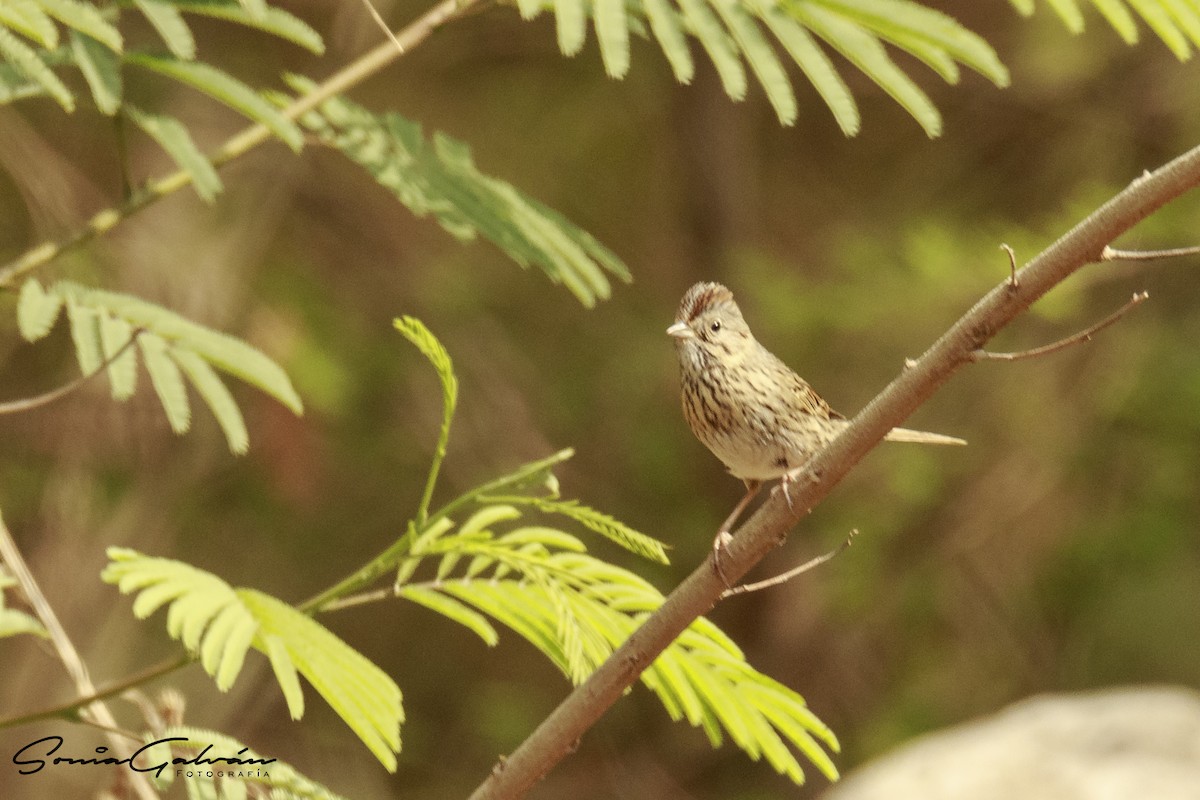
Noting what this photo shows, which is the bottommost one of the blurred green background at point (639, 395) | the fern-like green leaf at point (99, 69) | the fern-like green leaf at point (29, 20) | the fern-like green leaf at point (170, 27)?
the blurred green background at point (639, 395)

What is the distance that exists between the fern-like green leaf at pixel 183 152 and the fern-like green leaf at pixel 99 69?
0.09 meters

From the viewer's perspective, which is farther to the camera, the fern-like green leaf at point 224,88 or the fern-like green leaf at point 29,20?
the fern-like green leaf at point 224,88

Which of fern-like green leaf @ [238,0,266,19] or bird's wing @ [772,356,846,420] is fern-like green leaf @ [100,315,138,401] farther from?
bird's wing @ [772,356,846,420]

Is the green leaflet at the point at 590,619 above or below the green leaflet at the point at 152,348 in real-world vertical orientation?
below

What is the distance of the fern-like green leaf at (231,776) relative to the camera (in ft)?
5.21

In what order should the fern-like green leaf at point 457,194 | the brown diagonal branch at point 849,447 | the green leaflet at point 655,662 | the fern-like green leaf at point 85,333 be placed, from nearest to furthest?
the brown diagonal branch at point 849,447, the green leaflet at point 655,662, the fern-like green leaf at point 85,333, the fern-like green leaf at point 457,194

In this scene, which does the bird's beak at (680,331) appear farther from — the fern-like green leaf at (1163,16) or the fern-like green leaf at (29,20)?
the fern-like green leaf at (29,20)

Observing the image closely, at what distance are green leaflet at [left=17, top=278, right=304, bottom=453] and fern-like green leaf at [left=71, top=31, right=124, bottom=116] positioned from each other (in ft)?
0.87

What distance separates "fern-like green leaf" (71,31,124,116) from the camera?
1.73 metres

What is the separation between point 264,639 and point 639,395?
12.7ft

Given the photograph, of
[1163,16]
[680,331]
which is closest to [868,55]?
[1163,16]

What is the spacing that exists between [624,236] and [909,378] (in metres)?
4.55

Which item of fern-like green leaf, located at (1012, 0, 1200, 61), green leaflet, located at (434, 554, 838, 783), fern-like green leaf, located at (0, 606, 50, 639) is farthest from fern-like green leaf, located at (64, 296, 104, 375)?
fern-like green leaf, located at (1012, 0, 1200, 61)

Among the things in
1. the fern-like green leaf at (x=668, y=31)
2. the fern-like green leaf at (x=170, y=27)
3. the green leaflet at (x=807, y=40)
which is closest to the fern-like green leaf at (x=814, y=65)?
the green leaflet at (x=807, y=40)
